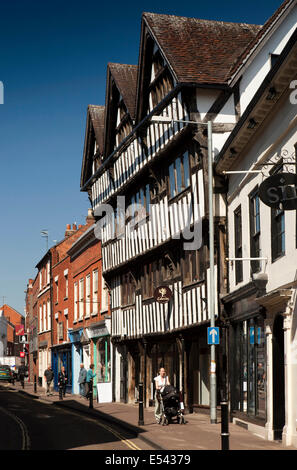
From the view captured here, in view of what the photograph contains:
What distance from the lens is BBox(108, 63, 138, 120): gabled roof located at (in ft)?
104

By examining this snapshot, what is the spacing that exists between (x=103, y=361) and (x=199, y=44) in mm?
17941

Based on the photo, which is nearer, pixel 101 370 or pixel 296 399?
pixel 296 399

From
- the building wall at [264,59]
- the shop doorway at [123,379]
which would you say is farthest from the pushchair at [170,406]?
the shop doorway at [123,379]

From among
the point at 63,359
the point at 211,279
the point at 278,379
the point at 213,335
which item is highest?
the point at 211,279

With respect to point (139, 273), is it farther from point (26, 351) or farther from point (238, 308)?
point (26, 351)

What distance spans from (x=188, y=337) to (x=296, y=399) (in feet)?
33.6

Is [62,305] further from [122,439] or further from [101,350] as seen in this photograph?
[122,439]

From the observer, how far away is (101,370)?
38.7 metres

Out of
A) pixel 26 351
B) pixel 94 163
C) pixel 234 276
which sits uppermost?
pixel 94 163

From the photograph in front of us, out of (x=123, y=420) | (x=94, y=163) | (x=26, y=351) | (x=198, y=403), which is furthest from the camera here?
(x=26, y=351)

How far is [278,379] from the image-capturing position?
17609 millimetres

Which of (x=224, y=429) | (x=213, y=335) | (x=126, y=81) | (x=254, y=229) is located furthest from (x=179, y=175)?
(x=224, y=429)

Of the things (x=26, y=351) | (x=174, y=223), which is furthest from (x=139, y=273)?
(x=26, y=351)
